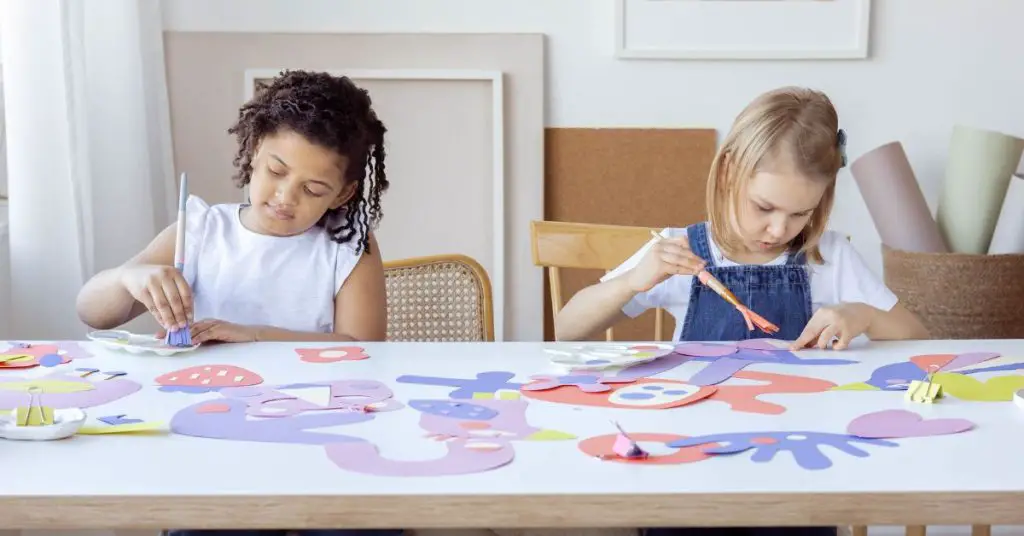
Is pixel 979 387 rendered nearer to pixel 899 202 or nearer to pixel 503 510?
pixel 503 510

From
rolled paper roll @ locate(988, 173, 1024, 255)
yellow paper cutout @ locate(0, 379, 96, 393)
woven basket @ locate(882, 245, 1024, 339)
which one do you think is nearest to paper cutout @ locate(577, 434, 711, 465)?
yellow paper cutout @ locate(0, 379, 96, 393)

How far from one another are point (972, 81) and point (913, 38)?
160 millimetres

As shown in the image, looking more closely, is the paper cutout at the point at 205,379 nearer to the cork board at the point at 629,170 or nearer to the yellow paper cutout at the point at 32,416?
the yellow paper cutout at the point at 32,416

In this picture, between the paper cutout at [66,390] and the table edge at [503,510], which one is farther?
the paper cutout at [66,390]

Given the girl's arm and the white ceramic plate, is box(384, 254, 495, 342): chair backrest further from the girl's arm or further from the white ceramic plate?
the white ceramic plate

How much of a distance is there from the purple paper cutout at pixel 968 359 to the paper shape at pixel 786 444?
1.08ft

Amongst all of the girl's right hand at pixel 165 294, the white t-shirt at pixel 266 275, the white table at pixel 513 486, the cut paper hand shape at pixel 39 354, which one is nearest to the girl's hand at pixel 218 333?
the girl's right hand at pixel 165 294

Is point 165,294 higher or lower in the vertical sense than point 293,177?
lower

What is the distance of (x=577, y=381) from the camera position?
3.44 ft

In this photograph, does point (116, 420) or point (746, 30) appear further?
point (746, 30)

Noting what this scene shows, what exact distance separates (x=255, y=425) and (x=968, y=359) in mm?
760

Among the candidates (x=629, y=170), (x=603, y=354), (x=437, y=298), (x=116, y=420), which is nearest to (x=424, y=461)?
(x=116, y=420)

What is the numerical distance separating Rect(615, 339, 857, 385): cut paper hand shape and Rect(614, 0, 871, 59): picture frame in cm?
108

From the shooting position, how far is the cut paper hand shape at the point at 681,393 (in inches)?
37.7
